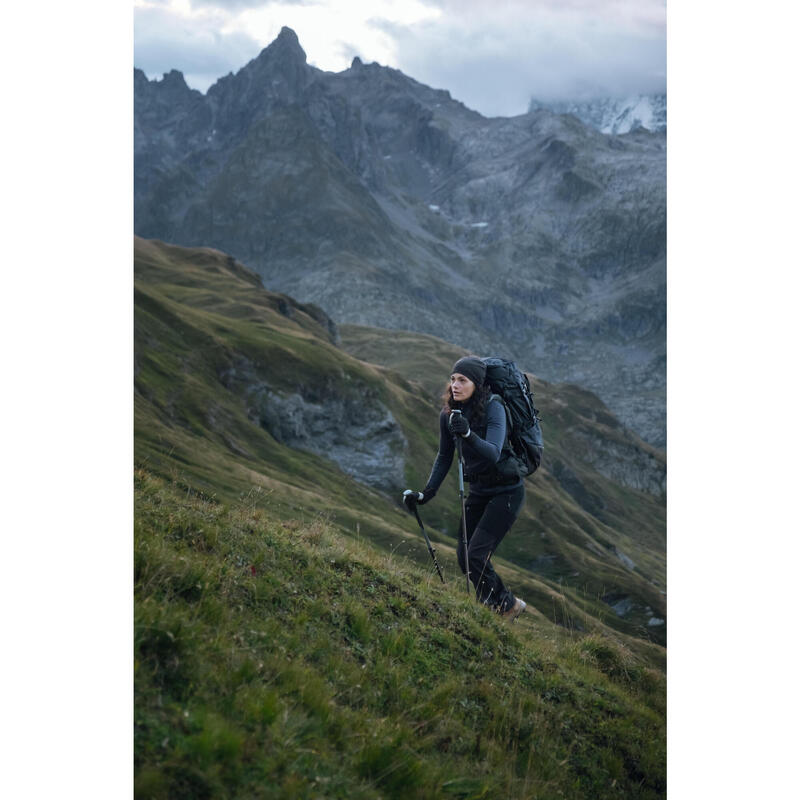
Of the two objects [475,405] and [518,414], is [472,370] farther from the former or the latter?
[518,414]

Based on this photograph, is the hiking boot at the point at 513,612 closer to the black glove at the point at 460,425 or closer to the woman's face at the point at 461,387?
the black glove at the point at 460,425

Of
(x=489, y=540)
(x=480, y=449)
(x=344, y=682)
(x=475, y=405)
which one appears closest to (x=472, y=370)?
(x=475, y=405)

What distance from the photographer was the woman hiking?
424 inches

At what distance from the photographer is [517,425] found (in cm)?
1117

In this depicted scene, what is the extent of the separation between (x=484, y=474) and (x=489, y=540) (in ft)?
3.03

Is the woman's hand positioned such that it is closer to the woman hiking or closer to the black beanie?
the woman hiking

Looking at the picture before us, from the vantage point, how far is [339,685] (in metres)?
6.93

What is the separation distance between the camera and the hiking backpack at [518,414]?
11164 mm

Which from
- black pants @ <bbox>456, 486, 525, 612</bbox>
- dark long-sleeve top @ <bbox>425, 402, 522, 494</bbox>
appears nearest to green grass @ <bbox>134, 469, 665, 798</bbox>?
black pants @ <bbox>456, 486, 525, 612</bbox>

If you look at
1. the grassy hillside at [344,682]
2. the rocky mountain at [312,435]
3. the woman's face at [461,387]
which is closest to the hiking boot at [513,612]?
the grassy hillside at [344,682]

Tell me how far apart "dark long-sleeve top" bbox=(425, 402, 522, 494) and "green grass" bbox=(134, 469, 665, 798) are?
1527mm
